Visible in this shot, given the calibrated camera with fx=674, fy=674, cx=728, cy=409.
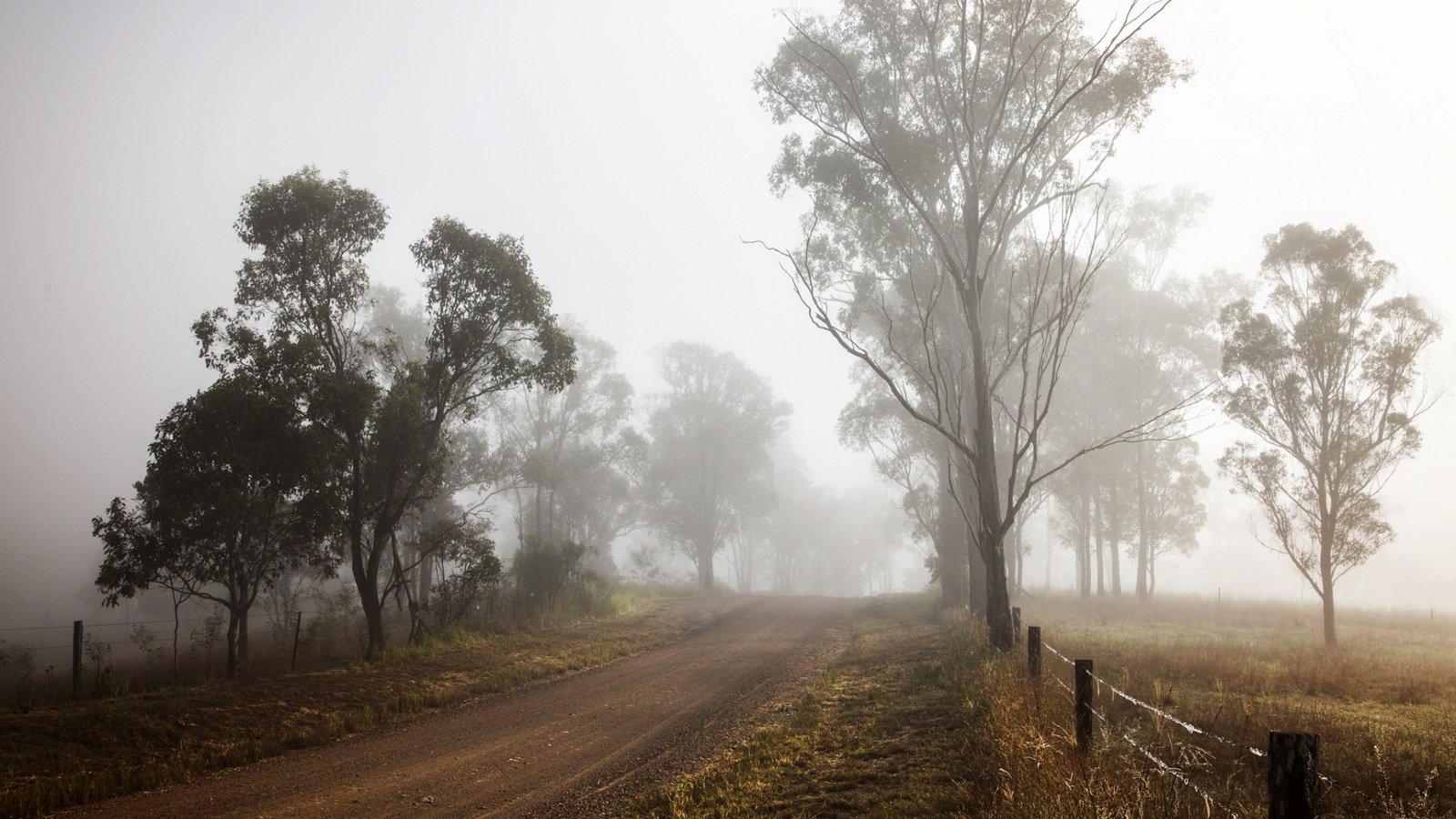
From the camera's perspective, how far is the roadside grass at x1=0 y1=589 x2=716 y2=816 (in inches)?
295

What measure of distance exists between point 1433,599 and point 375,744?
91.8 m

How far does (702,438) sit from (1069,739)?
41.5 m

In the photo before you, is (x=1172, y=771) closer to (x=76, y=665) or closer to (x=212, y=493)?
(x=212, y=493)

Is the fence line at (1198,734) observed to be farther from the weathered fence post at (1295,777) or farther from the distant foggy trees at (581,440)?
the distant foggy trees at (581,440)

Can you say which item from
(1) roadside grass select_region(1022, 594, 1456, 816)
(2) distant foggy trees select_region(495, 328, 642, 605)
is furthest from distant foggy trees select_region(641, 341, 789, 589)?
(1) roadside grass select_region(1022, 594, 1456, 816)

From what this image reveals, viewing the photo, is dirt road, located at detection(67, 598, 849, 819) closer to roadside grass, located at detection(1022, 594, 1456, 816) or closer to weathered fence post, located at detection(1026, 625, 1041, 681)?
weathered fence post, located at detection(1026, 625, 1041, 681)

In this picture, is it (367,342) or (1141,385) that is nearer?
(367,342)

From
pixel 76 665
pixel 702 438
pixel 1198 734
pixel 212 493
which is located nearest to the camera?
pixel 1198 734

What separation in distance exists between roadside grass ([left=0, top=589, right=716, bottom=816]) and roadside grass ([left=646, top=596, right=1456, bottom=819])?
5636 millimetres

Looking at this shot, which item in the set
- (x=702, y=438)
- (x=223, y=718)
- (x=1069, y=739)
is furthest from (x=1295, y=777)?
(x=702, y=438)

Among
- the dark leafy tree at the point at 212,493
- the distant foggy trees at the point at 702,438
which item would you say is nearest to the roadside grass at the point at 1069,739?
the dark leafy tree at the point at 212,493

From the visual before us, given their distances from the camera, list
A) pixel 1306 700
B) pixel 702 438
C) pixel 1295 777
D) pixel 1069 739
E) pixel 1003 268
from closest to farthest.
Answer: pixel 1295 777 → pixel 1069 739 → pixel 1306 700 → pixel 1003 268 → pixel 702 438

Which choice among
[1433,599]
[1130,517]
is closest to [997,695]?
[1130,517]

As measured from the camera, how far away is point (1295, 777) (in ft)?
11.4
